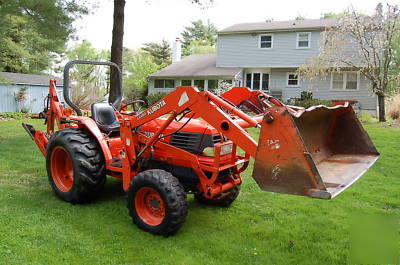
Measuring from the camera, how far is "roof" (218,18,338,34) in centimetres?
2202

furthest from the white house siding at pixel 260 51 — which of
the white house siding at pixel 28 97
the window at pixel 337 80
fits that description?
the white house siding at pixel 28 97

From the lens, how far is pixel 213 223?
454 centimetres

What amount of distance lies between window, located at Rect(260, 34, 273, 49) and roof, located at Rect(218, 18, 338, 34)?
0.53 m

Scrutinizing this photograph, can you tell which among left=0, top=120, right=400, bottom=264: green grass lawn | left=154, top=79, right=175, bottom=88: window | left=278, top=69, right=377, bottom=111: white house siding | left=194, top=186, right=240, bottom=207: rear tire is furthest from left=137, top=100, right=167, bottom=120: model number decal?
left=154, top=79, right=175, bottom=88: window

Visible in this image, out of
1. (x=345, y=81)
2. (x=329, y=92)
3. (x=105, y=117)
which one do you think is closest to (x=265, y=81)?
(x=329, y=92)

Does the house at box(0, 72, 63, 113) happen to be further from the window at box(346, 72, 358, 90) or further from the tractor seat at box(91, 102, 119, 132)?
the window at box(346, 72, 358, 90)

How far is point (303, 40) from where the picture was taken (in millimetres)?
22375

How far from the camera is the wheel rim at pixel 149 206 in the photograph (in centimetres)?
415

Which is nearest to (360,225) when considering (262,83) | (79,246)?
(79,246)

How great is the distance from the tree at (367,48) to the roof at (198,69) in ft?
18.3

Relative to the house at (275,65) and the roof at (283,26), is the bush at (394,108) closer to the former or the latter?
the house at (275,65)

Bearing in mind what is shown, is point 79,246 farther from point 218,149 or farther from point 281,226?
point 281,226

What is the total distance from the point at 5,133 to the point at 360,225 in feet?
38.7

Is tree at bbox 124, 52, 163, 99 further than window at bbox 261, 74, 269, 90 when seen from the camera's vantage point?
Yes
